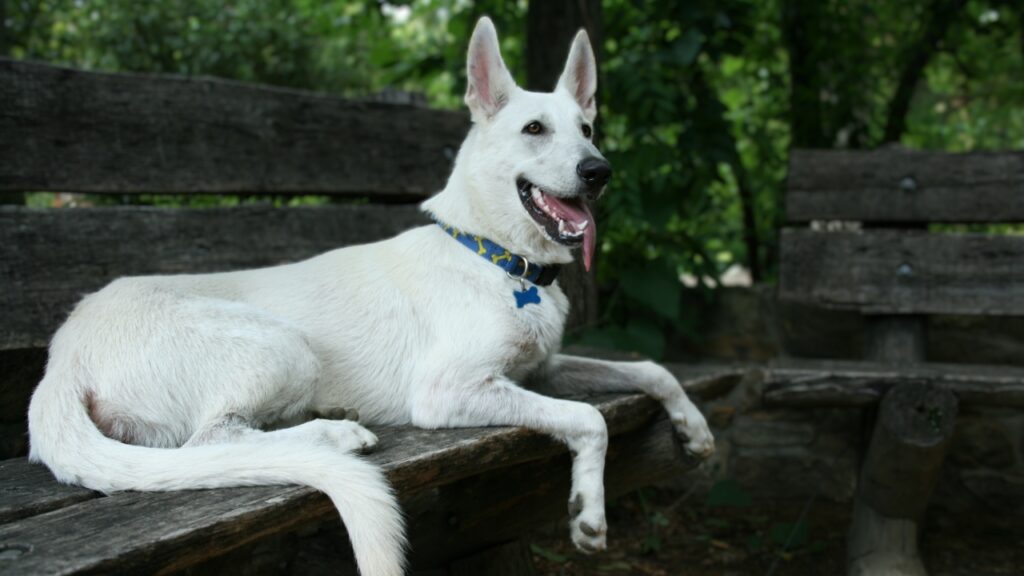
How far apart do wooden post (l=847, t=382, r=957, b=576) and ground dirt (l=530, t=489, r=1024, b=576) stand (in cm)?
26

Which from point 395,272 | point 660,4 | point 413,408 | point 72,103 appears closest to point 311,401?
point 413,408

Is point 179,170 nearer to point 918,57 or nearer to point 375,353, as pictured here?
point 375,353

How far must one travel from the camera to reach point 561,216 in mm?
2629

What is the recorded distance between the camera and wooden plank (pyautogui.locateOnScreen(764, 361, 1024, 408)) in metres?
3.65

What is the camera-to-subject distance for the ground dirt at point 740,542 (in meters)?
3.84

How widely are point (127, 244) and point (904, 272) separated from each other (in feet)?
10.9

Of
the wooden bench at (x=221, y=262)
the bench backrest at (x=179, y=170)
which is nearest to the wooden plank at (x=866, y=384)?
the wooden bench at (x=221, y=262)

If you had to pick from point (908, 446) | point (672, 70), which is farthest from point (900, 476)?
point (672, 70)

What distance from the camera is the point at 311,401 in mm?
2480

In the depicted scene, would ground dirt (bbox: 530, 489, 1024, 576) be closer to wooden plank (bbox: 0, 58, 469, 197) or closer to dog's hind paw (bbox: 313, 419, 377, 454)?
dog's hind paw (bbox: 313, 419, 377, 454)

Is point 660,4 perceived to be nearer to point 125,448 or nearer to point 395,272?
point 395,272

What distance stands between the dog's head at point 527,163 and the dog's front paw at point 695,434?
26.5 inches

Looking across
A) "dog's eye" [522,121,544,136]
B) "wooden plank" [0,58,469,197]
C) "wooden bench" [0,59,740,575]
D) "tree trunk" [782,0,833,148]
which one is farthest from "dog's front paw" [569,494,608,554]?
"tree trunk" [782,0,833,148]

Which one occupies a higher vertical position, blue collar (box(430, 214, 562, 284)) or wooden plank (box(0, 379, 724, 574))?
blue collar (box(430, 214, 562, 284))
